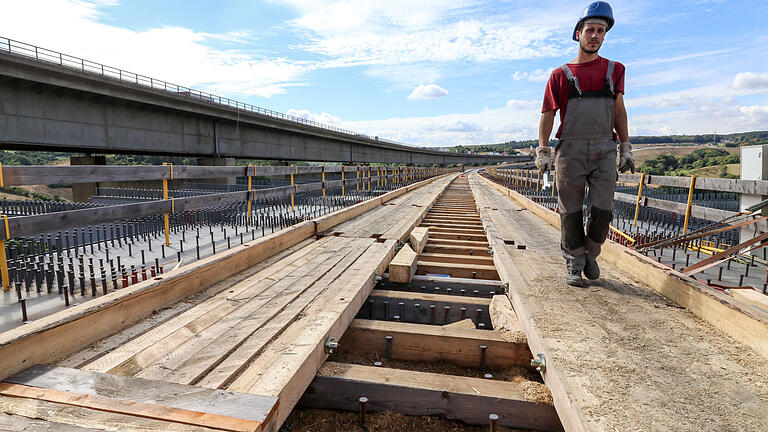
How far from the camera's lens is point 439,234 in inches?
232

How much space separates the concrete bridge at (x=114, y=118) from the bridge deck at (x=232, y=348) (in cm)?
1846

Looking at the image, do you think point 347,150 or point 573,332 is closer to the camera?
point 573,332

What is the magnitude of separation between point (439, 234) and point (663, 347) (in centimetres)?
395

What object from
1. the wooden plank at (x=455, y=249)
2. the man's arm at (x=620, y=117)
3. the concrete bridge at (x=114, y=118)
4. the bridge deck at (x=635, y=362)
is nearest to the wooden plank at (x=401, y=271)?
the bridge deck at (x=635, y=362)

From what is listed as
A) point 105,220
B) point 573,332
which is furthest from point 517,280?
point 105,220

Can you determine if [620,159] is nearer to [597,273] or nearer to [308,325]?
[597,273]

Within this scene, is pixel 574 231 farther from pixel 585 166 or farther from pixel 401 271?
pixel 401 271

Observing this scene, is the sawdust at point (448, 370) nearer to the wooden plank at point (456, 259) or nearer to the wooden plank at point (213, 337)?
the wooden plank at point (213, 337)

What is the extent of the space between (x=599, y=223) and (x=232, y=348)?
287cm

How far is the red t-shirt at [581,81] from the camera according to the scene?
119 inches

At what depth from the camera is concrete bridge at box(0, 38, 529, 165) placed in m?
15.4

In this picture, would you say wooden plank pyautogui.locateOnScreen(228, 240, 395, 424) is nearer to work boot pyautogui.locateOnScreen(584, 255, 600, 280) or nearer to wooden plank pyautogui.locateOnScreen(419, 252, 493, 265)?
wooden plank pyautogui.locateOnScreen(419, 252, 493, 265)

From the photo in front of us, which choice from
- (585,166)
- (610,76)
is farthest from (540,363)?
(610,76)

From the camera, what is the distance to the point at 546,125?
3195 millimetres
